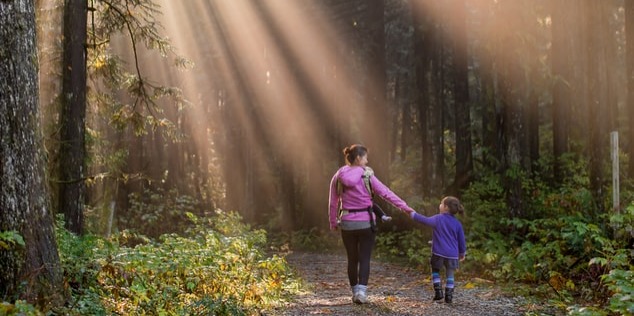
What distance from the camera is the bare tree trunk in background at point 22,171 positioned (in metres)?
5.90

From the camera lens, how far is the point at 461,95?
78.5 feet

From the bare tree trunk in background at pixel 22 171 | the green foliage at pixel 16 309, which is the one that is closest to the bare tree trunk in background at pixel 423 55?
the bare tree trunk in background at pixel 22 171

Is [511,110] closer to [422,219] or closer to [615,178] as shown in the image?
[615,178]

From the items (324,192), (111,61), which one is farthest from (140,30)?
(324,192)

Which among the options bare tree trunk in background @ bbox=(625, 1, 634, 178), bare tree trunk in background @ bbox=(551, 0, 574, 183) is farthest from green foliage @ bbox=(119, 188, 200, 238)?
bare tree trunk in background @ bbox=(625, 1, 634, 178)

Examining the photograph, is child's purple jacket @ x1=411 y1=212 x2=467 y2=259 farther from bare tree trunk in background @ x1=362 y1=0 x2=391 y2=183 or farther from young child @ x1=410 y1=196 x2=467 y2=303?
bare tree trunk in background @ x1=362 y1=0 x2=391 y2=183

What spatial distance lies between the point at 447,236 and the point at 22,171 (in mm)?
5426

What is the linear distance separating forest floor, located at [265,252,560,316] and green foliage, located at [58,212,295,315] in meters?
0.66

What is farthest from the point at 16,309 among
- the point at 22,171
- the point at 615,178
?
the point at 615,178

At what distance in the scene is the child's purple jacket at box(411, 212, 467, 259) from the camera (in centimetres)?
867

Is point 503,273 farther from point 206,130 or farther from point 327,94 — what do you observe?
point 206,130

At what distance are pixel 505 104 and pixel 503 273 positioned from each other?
13.4ft

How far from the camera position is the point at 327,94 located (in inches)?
1045

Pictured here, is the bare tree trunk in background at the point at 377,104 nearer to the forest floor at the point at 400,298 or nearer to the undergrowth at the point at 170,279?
the forest floor at the point at 400,298
